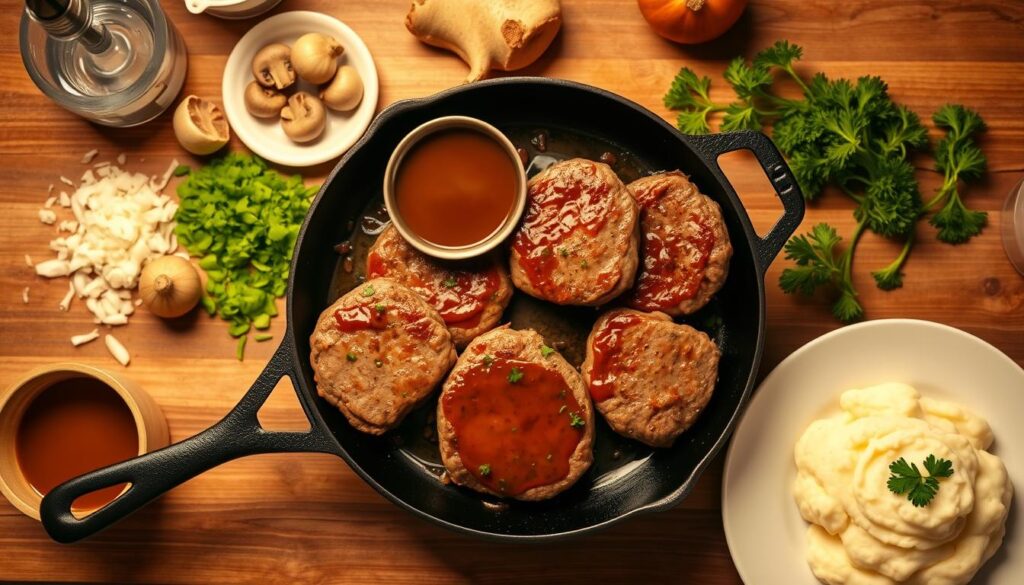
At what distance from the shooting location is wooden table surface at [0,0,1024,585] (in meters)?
4.12

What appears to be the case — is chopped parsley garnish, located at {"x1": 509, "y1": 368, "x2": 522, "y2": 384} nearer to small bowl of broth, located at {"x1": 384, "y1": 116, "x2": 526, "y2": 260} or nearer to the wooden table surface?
small bowl of broth, located at {"x1": 384, "y1": 116, "x2": 526, "y2": 260}

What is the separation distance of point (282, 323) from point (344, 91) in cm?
120

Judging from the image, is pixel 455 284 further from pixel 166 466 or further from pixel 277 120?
pixel 166 466

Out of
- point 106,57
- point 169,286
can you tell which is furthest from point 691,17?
point 106,57

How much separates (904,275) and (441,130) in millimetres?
2427

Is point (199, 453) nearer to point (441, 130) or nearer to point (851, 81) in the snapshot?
point (441, 130)

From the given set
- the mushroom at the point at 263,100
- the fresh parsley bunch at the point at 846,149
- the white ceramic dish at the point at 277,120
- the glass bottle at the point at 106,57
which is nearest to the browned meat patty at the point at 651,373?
the fresh parsley bunch at the point at 846,149

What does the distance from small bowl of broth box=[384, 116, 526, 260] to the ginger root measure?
550 mm

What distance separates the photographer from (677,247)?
3781 mm

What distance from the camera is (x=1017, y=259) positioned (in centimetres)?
412

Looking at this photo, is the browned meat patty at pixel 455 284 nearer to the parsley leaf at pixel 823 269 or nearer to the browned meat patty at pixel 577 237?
the browned meat patty at pixel 577 237

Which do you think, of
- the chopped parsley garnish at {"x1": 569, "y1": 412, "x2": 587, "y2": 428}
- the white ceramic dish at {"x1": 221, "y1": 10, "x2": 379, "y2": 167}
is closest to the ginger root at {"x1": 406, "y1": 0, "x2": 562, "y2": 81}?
the white ceramic dish at {"x1": 221, "y1": 10, "x2": 379, "y2": 167}

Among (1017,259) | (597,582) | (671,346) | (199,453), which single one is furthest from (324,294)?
(1017,259)

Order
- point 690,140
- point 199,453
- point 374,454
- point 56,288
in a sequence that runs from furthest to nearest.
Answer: point 56,288 < point 374,454 < point 690,140 < point 199,453
